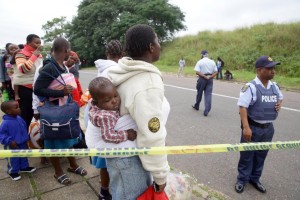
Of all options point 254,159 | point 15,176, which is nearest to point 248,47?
point 254,159

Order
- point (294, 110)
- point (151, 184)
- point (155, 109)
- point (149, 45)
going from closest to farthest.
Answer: point (155, 109) → point (149, 45) → point (151, 184) → point (294, 110)

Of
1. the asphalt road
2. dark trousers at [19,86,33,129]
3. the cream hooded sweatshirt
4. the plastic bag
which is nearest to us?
the cream hooded sweatshirt

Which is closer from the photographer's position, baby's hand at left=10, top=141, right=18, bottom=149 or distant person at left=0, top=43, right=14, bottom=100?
baby's hand at left=10, top=141, right=18, bottom=149

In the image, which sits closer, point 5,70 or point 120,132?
point 120,132

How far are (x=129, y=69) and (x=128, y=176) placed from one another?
2.29ft

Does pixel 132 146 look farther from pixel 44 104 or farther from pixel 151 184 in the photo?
pixel 44 104

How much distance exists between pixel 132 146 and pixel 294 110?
6.97 metres

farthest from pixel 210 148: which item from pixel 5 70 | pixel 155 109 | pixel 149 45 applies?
pixel 5 70

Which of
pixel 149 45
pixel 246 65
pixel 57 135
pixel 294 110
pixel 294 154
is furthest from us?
pixel 246 65

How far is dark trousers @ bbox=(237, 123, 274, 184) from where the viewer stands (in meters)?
3.01

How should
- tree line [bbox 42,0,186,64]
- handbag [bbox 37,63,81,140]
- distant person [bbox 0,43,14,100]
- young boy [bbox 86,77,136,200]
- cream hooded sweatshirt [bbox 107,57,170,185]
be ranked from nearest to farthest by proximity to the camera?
1. cream hooded sweatshirt [bbox 107,57,170,185]
2. young boy [bbox 86,77,136,200]
3. handbag [bbox 37,63,81,140]
4. distant person [bbox 0,43,14,100]
5. tree line [bbox 42,0,186,64]

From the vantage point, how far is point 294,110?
715 cm

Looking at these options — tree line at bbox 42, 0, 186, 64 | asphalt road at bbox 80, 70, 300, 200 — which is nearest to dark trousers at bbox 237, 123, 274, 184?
asphalt road at bbox 80, 70, 300, 200

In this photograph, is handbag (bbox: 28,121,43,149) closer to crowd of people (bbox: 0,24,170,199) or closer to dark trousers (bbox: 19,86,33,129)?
dark trousers (bbox: 19,86,33,129)
